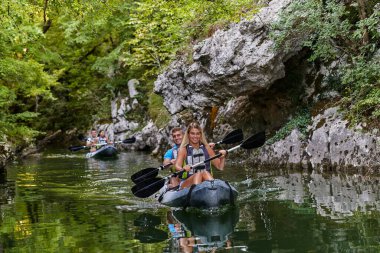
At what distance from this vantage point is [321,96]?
46.7 ft

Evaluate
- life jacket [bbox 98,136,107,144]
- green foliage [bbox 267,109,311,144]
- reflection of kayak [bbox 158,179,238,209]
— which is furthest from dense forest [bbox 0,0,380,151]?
reflection of kayak [bbox 158,179,238,209]

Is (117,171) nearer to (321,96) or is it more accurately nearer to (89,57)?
(321,96)

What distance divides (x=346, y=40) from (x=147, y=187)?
21.6 ft

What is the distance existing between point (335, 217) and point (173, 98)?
33.0ft

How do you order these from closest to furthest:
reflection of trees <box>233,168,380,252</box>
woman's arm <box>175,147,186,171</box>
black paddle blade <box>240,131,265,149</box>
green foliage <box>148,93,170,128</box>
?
reflection of trees <box>233,168,380,252</box> < woman's arm <box>175,147,186,171</box> < black paddle blade <box>240,131,265,149</box> < green foliage <box>148,93,170,128</box>

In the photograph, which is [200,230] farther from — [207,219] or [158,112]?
[158,112]

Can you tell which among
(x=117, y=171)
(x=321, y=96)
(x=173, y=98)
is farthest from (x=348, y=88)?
(x=117, y=171)

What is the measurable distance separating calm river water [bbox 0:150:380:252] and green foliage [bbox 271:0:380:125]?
2000mm

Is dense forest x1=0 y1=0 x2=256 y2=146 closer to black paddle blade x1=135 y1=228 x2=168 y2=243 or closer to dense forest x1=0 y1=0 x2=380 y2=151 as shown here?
dense forest x1=0 y1=0 x2=380 y2=151

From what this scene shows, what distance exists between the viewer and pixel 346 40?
42.7 feet

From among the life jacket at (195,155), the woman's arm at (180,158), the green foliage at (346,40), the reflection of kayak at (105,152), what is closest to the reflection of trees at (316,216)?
the life jacket at (195,155)

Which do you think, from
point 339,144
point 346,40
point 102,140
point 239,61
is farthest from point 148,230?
point 102,140

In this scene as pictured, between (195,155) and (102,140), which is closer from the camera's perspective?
(195,155)

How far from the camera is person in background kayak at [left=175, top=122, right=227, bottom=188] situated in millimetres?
9305
